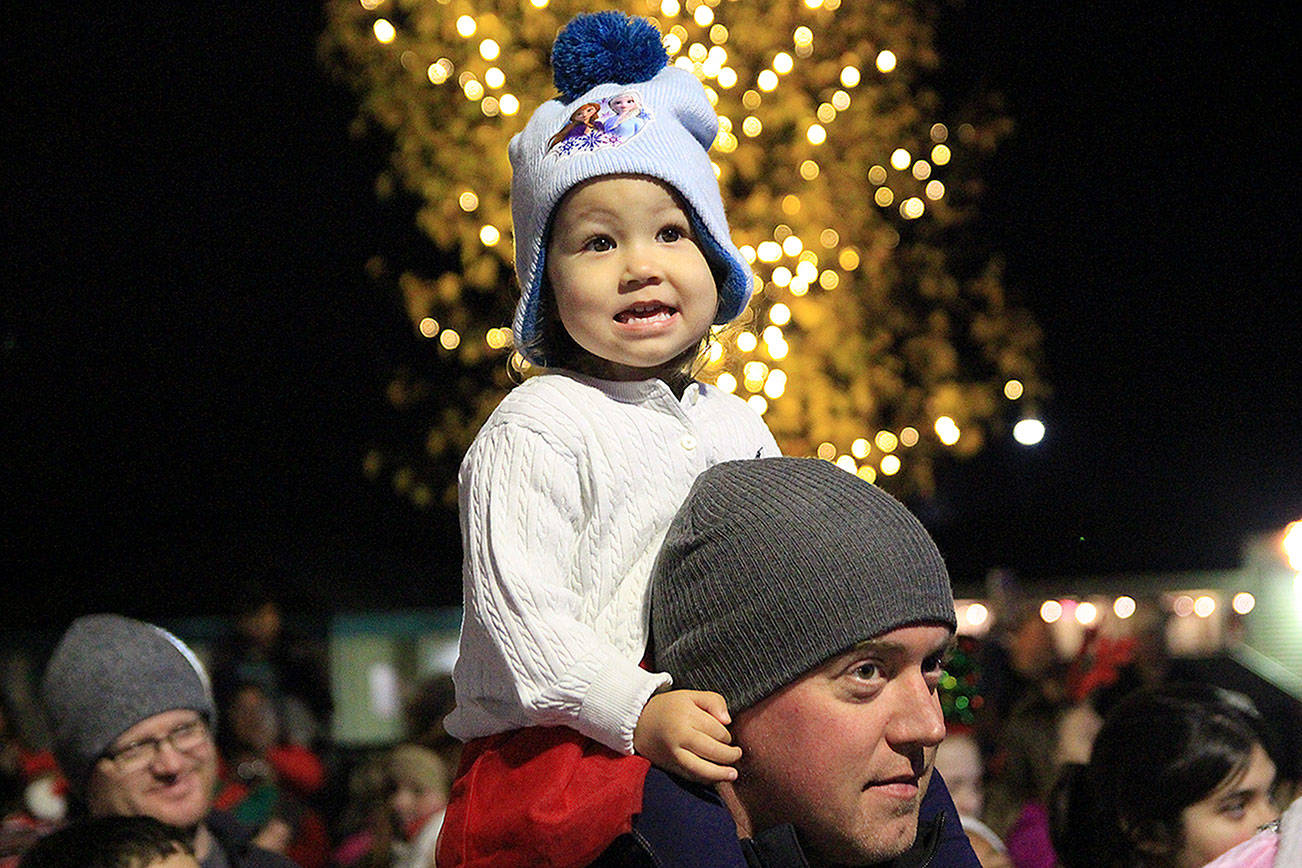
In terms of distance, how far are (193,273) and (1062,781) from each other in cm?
1030

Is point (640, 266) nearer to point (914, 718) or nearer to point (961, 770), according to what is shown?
point (914, 718)

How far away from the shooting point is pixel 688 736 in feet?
6.79

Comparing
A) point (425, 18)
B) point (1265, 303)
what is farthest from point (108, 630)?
point (1265, 303)

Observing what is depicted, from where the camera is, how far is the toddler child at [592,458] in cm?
210

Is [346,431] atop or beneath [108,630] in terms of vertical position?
beneath

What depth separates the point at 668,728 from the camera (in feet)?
6.81

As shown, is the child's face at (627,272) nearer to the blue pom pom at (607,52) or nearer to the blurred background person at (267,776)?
the blue pom pom at (607,52)

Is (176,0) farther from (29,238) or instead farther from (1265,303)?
(1265,303)

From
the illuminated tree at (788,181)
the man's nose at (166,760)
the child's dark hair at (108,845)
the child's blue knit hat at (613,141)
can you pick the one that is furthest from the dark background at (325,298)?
the child's blue knit hat at (613,141)

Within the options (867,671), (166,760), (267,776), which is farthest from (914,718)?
(267,776)

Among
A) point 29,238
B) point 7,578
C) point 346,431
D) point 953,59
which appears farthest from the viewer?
point 7,578

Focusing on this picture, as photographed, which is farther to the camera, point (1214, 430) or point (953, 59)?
point (1214, 430)

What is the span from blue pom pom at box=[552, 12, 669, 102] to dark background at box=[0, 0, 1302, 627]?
28.1 ft

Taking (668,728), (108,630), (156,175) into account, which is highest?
(156,175)
